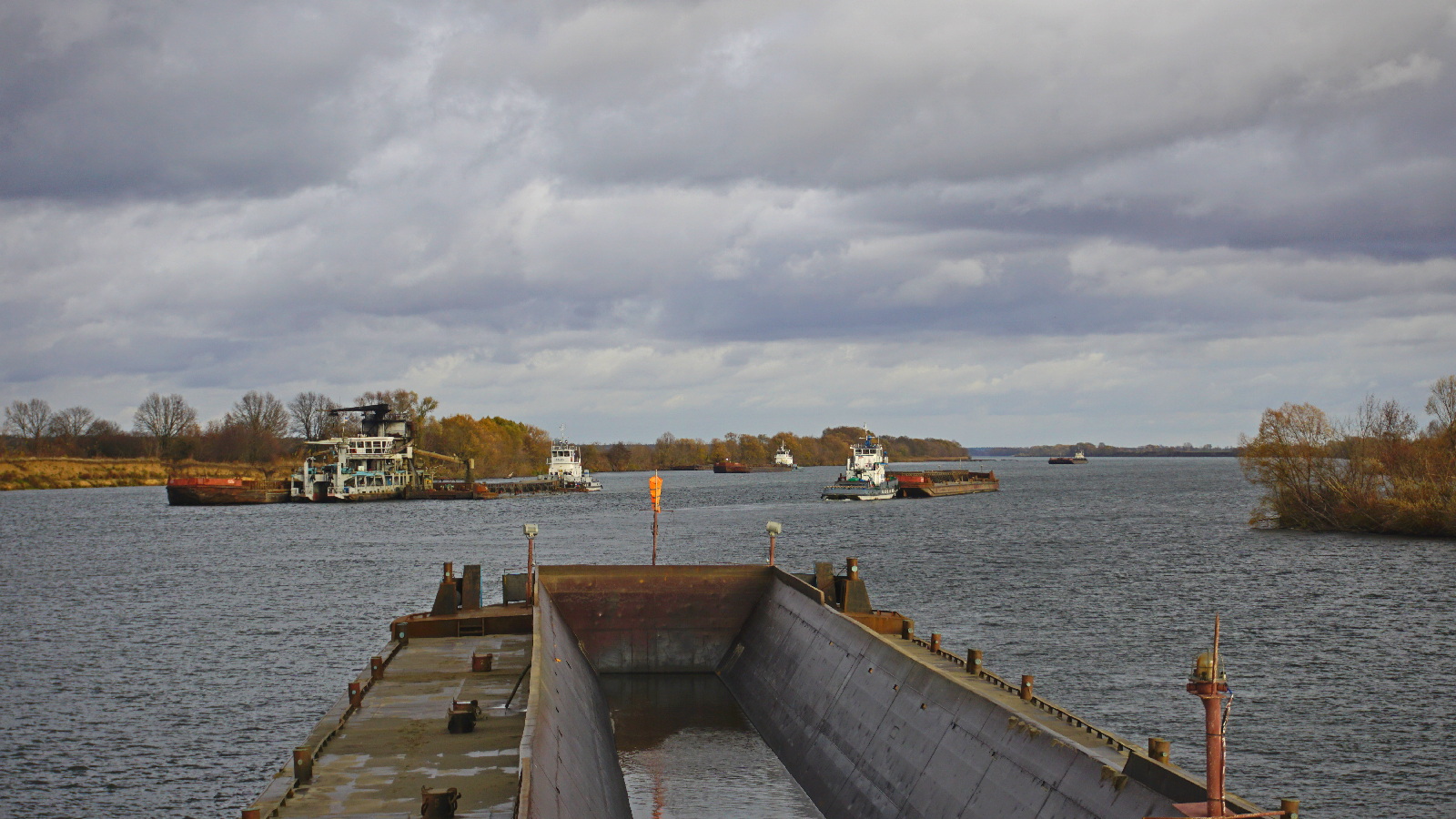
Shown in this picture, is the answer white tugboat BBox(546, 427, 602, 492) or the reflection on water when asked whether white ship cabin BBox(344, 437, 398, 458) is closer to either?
white tugboat BBox(546, 427, 602, 492)

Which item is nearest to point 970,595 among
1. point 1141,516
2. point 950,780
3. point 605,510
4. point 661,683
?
point 661,683

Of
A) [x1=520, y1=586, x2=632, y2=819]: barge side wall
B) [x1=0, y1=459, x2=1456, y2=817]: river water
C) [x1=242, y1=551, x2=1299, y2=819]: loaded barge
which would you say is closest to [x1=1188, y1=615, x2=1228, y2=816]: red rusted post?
[x1=242, y1=551, x2=1299, y2=819]: loaded barge

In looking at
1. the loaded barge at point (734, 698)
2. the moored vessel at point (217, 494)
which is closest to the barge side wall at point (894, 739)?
the loaded barge at point (734, 698)

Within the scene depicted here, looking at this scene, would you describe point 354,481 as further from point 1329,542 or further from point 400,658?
point 400,658

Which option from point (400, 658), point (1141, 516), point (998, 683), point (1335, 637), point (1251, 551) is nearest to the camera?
point (998, 683)

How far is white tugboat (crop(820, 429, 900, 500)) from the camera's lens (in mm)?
146250

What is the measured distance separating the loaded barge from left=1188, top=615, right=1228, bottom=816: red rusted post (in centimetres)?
3

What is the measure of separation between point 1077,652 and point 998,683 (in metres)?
20.6

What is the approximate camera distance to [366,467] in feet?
469

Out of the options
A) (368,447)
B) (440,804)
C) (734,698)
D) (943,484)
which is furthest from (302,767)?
(943,484)

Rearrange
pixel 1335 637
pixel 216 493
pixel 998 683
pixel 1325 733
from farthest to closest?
pixel 216 493
pixel 1335 637
pixel 1325 733
pixel 998 683

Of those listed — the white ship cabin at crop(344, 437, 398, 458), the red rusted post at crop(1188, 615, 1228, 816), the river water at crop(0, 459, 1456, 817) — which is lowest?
the river water at crop(0, 459, 1456, 817)

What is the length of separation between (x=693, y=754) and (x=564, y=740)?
8412mm

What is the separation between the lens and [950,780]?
16.0m
